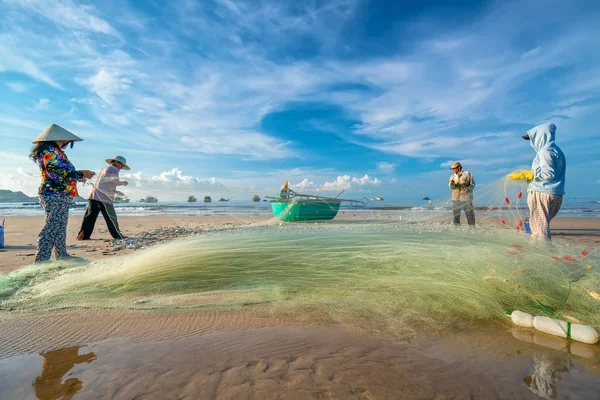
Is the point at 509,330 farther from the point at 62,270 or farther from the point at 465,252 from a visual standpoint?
the point at 62,270

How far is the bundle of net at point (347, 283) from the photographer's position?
260 centimetres

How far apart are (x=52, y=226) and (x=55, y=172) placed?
0.78 metres

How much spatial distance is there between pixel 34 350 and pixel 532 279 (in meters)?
3.93

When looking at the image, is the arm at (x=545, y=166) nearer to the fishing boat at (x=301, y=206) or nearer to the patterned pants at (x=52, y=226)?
the patterned pants at (x=52, y=226)

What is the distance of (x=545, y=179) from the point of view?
455 centimetres

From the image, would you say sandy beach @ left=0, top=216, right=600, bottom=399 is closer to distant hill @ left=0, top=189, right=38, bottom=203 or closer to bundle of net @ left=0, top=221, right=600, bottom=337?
bundle of net @ left=0, top=221, right=600, bottom=337

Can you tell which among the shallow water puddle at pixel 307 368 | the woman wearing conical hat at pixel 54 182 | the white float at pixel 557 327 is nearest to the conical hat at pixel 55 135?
the woman wearing conical hat at pixel 54 182

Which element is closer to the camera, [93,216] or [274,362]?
[274,362]

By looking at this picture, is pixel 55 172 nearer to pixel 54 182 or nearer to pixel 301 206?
pixel 54 182

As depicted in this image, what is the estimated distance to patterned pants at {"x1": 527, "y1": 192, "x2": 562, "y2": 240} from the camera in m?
4.64

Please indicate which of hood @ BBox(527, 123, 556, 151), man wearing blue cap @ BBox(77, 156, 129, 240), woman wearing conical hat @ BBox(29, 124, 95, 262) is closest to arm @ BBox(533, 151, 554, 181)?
hood @ BBox(527, 123, 556, 151)

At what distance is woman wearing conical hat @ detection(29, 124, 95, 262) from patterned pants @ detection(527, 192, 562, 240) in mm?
6896

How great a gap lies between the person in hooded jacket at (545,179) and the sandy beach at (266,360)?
3089 mm

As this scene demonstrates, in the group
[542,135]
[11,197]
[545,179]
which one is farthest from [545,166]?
[11,197]
